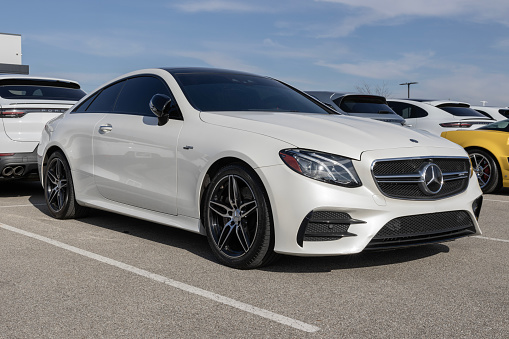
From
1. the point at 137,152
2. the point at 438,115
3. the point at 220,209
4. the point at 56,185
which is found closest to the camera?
the point at 220,209

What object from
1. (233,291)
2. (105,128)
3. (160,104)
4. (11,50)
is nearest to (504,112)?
(105,128)

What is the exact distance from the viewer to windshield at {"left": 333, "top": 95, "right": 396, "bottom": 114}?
1098cm

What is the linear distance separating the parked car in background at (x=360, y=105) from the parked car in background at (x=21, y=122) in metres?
4.38

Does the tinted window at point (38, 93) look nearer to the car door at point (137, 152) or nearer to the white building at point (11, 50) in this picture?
the car door at point (137, 152)

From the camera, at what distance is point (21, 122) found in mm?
8375

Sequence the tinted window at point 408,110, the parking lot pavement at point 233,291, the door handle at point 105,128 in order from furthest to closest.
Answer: the tinted window at point 408,110
the door handle at point 105,128
the parking lot pavement at point 233,291

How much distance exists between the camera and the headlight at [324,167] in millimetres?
4375

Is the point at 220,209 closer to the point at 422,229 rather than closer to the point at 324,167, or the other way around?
Answer: the point at 324,167

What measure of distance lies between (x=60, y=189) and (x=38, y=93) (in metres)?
2.46

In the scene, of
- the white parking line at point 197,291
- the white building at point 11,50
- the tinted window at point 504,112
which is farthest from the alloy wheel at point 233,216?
the white building at point 11,50

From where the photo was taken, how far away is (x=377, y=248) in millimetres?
4402

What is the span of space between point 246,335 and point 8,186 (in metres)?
8.20

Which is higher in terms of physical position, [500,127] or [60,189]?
[500,127]

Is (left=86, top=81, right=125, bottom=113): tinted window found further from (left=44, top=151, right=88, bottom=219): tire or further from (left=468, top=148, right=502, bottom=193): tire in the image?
(left=468, top=148, right=502, bottom=193): tire
